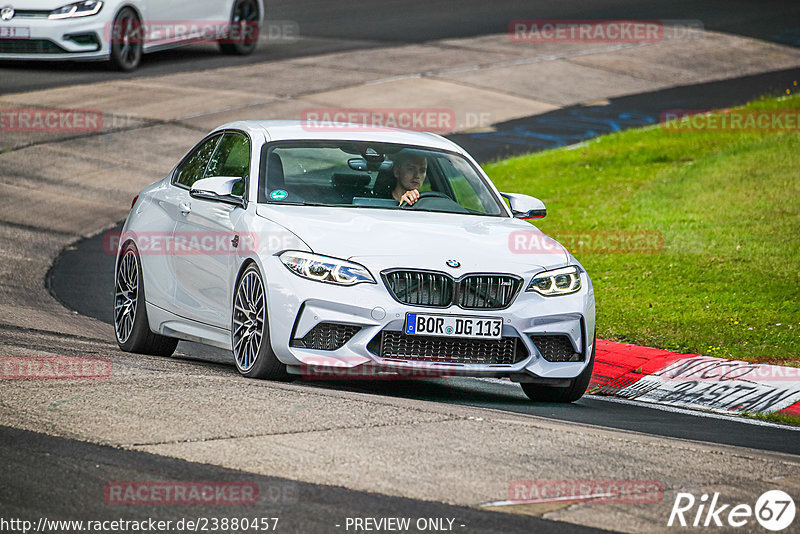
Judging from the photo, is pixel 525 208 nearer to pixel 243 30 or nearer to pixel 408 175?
pixel 408 175

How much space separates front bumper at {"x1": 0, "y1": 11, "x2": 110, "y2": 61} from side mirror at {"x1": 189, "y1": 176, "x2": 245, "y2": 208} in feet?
42.1

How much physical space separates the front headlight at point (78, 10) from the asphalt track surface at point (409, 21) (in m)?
1.57

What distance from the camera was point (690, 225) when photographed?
1492 cm

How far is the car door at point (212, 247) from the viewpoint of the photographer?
856 centimetres

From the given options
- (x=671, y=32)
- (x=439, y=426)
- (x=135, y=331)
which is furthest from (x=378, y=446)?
(x=671, y=32)

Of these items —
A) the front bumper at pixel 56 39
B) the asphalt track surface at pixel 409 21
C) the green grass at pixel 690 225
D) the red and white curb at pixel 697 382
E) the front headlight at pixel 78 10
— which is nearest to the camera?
the red and white curb at pixel 697 382

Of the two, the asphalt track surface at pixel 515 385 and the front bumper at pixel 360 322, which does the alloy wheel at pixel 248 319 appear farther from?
the asphalt track surface at pixel 515 385

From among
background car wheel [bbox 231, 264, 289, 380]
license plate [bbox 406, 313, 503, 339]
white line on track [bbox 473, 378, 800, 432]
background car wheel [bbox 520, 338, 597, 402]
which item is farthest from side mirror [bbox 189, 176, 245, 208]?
white line on track [bbox 473, 378, 800, 432]

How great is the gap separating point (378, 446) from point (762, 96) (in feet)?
62.3

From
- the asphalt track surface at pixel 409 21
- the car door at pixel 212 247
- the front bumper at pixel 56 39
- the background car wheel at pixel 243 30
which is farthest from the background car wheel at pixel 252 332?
the background car wheel at pixel 243 30

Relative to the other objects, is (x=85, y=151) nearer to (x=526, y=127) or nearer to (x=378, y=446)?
(x=526, y=127)

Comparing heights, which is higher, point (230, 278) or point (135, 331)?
point (230, 278)

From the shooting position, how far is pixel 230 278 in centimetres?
848

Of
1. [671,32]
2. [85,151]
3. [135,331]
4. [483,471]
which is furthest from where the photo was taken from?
[671,32]
